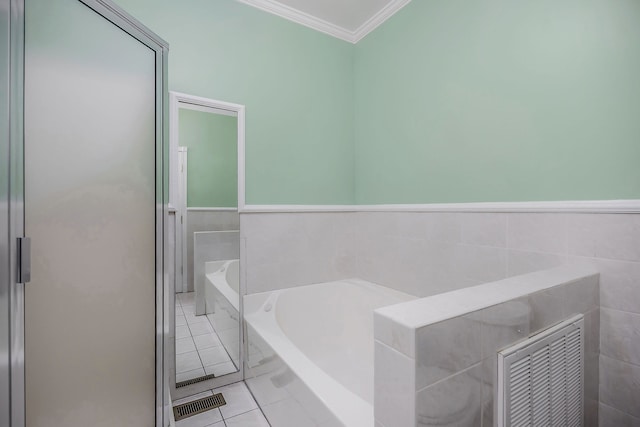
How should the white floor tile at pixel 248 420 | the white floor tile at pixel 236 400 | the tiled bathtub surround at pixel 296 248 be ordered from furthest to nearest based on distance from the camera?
the tiled bathtub surround at pixel 296 248, the white floor tile at pixel 236 400, the white floor tile at pixel 248 420

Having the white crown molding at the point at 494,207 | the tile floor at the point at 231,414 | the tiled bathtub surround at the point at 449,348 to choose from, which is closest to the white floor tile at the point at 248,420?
the tile floor at the point at 231,414

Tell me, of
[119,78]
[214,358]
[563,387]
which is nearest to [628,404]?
[563,387]

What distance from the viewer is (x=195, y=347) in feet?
5.65

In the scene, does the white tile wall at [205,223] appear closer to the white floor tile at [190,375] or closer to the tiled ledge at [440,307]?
the white floor tile at [190,375]

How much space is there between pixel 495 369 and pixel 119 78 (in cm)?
140

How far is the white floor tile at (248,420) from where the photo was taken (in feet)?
4.76

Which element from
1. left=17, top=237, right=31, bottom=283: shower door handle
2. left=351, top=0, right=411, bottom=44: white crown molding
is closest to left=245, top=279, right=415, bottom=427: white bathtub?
left=17, top=237, right=31, bottom=283: shower door handle

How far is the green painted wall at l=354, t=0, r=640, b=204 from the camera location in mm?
1062

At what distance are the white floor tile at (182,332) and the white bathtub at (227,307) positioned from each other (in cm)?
15

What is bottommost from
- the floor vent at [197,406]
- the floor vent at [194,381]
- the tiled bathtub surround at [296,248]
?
the floor vent at [197,406]

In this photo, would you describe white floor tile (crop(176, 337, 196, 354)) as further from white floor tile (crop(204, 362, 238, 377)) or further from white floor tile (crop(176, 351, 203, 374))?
white floor tile (crop(204, 362, 238, 377))

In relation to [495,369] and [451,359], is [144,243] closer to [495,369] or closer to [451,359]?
[451,359]

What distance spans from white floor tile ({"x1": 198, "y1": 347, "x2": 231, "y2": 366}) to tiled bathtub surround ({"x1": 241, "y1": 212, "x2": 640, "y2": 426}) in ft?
1.39

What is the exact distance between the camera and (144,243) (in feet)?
3.22
